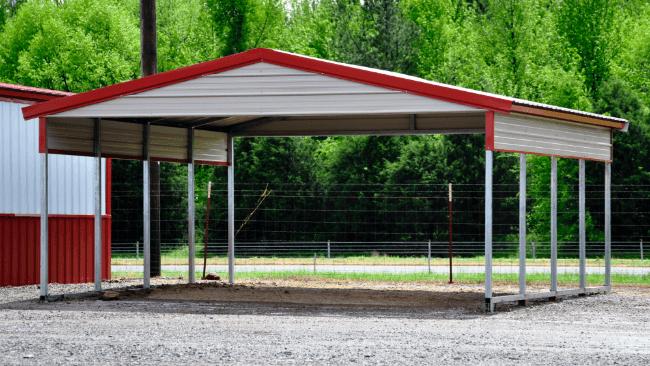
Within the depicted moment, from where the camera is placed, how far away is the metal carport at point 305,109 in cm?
1251

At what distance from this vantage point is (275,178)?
38125mm

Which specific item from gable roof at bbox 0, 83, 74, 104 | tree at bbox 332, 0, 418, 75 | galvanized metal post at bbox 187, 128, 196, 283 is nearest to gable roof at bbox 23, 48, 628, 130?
gable roof at bbox 0, 83, 74, 104

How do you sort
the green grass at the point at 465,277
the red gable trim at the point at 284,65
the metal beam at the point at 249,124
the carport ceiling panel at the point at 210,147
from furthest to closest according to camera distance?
the green grass at the point at 465,277, the carport ceiling panel at the point at 210,147, the metal beam at the point at 249,124, the red gable trim at the point at 284,65

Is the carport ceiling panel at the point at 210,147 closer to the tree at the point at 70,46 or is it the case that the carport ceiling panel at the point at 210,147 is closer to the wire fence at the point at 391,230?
the wire fence at the point at 391,230

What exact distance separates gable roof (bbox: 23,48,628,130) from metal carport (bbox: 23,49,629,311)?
0.05 feet

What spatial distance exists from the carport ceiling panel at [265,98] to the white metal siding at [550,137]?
66 cm

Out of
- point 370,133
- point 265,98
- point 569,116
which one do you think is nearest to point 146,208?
point 265,98

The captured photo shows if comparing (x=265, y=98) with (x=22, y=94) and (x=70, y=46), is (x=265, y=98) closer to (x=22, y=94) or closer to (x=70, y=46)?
(x=22, y=94)

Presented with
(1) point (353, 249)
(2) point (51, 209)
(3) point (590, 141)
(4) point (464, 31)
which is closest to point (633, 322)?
(3) point (590, 141)

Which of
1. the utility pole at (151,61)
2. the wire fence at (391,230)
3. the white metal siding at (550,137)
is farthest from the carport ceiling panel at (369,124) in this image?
Result: the wire fence at (391,230)

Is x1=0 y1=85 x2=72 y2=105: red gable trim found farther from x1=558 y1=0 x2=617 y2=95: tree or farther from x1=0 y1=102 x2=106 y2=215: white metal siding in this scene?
x1=558 y1=0 x2=617 y2=95: tree

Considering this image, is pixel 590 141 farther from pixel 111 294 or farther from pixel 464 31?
pixel 464 31

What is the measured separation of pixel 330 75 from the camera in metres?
13.0

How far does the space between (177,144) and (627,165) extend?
2093cm
